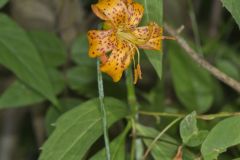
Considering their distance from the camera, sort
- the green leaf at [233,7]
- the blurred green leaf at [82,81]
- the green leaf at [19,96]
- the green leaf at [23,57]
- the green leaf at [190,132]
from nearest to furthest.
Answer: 1. the green leaf at [233,7]
2. the green leaf at [190,132]
3. the green leaf at [23,57]
4. the green leaf at [19,96]
5. the blurred green leaf at [82,81]

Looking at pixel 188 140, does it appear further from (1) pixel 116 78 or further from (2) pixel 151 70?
(2) pixel 151 70

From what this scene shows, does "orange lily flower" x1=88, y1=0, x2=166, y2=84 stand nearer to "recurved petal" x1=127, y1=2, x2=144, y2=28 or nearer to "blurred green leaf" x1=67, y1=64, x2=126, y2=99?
"recurved petal" x1=127, y1=2, x2=144, y2=28

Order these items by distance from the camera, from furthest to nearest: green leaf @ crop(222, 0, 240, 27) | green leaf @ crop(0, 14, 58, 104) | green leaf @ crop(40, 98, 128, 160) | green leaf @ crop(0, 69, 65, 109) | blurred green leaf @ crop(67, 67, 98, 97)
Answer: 1. blurred green leaf @ crop(67, 67, 98, 97)
2. green leaf @ crop(0, 69, 65, 109)
3. green leaf @ crop(0, 14, 58, 104)
4. green leaf @ crop(40, 98, 128, 160)
5. green leaf @ crop(222, 0, 240, 27)

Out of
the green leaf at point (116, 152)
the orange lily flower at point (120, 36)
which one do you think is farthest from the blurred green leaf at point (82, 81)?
the orange lily flower at point (120, 36)

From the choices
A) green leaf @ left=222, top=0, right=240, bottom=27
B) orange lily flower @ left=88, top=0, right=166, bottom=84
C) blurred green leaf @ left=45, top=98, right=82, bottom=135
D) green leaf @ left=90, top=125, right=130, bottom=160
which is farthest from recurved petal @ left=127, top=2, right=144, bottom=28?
blurred green leaf @ left=45, top=98, right=82, bottom=135

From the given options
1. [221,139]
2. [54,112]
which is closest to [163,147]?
[221,139]

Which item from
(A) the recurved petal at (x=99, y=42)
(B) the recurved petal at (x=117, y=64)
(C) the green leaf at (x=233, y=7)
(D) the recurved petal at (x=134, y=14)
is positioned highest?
(C) the green leaf at (x=233, y=7)

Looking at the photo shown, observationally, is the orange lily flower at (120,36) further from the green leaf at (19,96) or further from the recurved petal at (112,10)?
the green leaf at (19,96)
